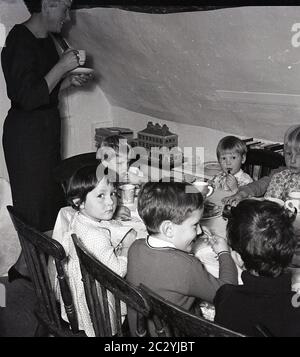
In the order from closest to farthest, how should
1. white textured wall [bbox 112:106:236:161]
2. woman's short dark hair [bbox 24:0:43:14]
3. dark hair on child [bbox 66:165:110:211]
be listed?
dark hair on child [bbox 66:165:110:211] < woman's short dark hair [bbox 24:0:43:14] < white textured wall [bbox 112:106:236:161]

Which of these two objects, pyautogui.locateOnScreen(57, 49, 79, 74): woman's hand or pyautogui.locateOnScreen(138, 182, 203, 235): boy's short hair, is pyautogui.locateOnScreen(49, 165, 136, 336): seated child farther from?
pyautogui.locateOnScreen(57, 49, 79, 74): woman's hand

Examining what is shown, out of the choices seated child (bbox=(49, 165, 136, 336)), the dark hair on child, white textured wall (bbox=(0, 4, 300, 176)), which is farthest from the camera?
white textured wall (bbox=(0, 4, 300, 176))

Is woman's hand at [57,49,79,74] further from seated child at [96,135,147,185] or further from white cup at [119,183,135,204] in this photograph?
white cup at [119,183,135,204]

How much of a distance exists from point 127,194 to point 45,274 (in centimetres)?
67

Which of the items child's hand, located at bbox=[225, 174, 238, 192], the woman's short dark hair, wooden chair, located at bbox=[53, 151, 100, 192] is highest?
the woman's short dark hair

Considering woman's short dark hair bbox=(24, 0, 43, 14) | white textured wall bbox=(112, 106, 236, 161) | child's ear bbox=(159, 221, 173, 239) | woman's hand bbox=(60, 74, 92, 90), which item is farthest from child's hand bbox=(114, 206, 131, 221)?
woman's short dark hair bbox=(24, 0, 43, 14)

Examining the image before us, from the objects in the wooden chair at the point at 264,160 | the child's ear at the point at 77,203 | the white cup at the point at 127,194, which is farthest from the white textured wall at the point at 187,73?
the child's ear at the point at 77,203

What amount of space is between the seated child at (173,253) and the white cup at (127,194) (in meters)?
0.58

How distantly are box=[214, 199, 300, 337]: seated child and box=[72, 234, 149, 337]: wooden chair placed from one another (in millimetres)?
217

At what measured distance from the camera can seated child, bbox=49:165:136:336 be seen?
149cm

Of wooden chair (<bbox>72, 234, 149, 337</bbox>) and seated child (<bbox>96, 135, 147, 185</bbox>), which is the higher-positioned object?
seated child (<bbox>96, 135, 147, 185</bbox>)

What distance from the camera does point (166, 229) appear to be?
1322 millimetres

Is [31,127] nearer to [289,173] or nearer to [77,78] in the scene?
[77,78]

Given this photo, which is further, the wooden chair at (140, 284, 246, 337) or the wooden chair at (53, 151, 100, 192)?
the wooden chair at (53, 151, 100, 192)
